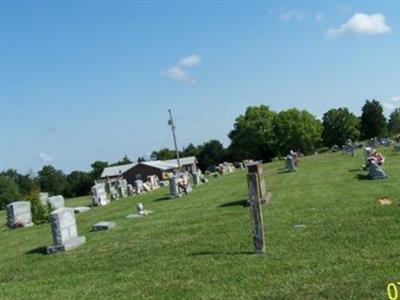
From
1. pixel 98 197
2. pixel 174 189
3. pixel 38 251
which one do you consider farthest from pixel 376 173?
pixel 98 197

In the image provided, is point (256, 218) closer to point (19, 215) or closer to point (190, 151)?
point (19, 215)

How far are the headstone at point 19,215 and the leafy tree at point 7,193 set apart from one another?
4304cm

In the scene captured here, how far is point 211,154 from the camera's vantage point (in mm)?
111312

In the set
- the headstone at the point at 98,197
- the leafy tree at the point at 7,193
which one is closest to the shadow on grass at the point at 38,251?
the headstone at the point at 98,197

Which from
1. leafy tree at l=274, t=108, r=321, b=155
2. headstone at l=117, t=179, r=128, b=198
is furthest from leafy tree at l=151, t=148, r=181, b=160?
headstone at l=117, t=179, r=128, b=198

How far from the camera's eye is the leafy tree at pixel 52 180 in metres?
105

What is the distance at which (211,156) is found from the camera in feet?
366

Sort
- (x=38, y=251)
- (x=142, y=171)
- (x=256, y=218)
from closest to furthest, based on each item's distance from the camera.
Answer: (x=256, y=218) < (x=38, y=251) < (x=142, y=171)

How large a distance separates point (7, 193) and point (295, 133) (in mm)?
50598

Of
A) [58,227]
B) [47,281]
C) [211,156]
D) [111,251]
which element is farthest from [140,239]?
[211,156]

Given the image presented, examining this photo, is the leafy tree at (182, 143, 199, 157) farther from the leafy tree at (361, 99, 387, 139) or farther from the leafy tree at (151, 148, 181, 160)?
the leafy tree at (361, 99, 387, 139)

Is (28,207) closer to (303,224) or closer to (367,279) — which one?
(303,224)

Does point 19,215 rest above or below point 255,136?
below

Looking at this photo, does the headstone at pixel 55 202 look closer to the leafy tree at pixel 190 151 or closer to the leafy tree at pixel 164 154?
the leafy tree at pixel 190 151
